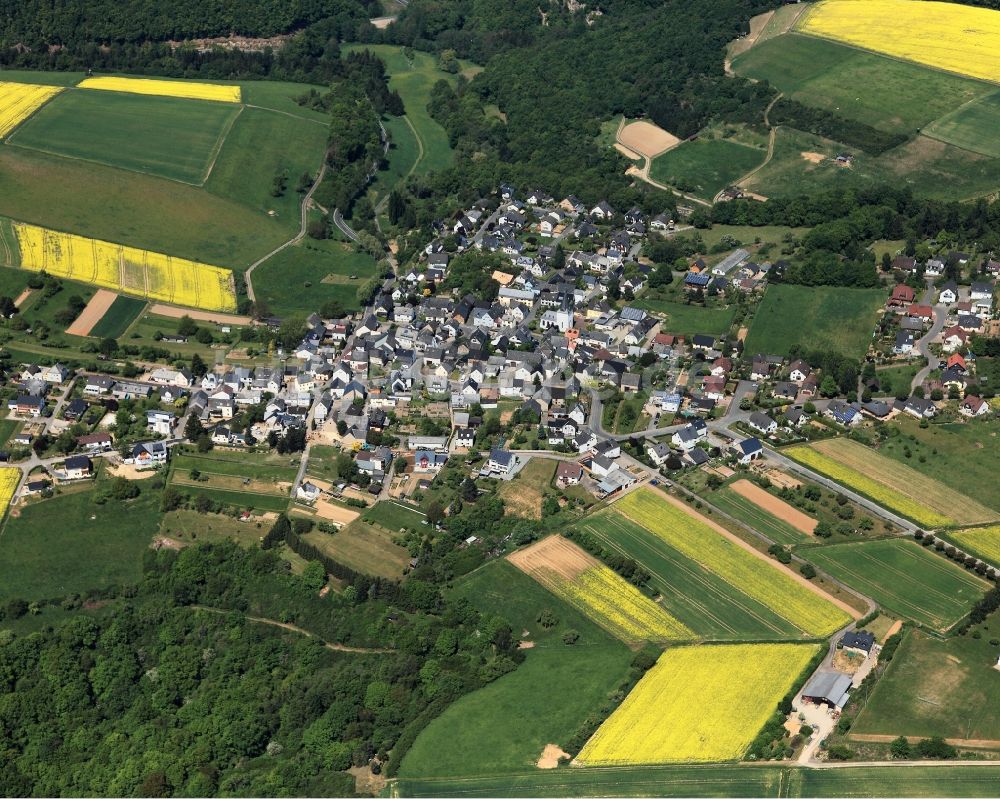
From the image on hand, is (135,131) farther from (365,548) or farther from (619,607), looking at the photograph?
(619,607)


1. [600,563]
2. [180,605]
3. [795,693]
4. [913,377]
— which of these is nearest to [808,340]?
[913,377]

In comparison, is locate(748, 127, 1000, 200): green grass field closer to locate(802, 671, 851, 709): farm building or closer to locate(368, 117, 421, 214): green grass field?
locate(368, 117, 421, 214): green grass field

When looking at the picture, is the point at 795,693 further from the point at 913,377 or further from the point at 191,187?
the point at 191,187

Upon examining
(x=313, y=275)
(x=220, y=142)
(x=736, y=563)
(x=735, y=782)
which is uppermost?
(x=735, y=782)

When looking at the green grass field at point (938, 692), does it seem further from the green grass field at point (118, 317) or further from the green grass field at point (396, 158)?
the green grass field at point (396, 158)

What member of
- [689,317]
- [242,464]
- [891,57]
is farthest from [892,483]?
[891,57]

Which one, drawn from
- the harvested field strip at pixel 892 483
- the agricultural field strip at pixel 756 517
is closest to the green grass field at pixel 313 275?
the agricultural field strip at pixel 756 517
